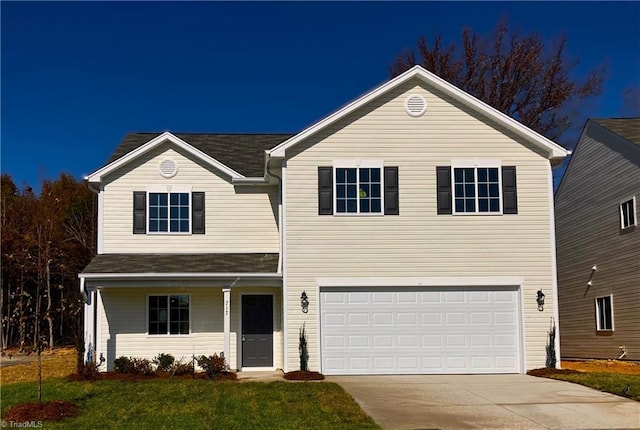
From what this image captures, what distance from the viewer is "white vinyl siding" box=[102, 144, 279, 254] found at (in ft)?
64.8

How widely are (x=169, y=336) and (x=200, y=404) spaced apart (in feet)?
21.4

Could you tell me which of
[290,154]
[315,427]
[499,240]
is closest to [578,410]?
[315,427]

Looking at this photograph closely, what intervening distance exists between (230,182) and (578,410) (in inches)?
445

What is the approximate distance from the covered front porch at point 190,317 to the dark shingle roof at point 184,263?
0.08 feet

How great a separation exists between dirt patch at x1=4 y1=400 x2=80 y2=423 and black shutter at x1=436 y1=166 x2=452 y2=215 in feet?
32.3

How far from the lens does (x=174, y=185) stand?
789 inches

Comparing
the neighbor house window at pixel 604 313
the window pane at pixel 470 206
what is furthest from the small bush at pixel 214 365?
the neighbor house window at pixel 604 313

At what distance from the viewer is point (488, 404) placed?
42.3ft

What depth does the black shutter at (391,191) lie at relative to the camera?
1805 cm

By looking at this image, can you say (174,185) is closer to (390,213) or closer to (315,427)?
(390,213)

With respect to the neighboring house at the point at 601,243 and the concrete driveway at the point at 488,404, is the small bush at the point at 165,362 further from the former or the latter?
the neighboring house at the point at 601,243

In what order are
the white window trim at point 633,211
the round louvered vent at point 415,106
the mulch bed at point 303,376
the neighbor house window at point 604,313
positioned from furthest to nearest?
the neighbor house window at point 604,313, the white window trim at point 633,211, the round louvered vent at point 415,106, the mulch bed at point 303,376

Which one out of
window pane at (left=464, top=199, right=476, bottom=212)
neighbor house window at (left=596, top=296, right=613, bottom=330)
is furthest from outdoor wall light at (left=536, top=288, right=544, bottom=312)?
neighbor house window at (left=596, top=296, right=613, bottom=330)

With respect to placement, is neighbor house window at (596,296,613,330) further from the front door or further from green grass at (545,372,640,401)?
the front door
